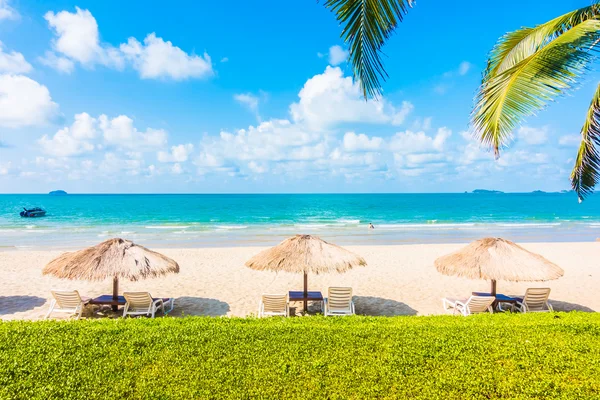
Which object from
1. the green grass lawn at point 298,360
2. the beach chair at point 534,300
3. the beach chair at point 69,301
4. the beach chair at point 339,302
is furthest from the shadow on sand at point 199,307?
the beach chair at point 534,300

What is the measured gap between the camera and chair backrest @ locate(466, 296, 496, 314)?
305 inches

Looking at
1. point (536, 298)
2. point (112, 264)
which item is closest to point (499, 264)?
point (536, 298)

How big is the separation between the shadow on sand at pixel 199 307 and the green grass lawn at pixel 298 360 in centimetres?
383

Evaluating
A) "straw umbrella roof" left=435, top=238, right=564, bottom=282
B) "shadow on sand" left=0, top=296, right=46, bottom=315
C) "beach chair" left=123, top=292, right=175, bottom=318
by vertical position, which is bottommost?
"shadow on sand" left=0, top=296, right=46, bottom=315

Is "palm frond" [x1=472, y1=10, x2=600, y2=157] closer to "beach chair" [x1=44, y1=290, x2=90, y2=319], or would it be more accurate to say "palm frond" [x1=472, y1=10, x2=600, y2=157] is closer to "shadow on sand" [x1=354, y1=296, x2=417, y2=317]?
"shadow on sand" [x1=354, y1=296, x2=417, y2=317]

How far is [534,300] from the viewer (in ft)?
26.9

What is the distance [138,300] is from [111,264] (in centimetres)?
97

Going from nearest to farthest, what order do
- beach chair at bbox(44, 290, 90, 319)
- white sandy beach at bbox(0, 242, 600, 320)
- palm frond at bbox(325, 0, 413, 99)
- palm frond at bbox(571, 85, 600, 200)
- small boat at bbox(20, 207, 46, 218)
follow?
palm frond at bbox(325, 0, 413, 99) < palm frond at bbox(571, 85, 600, 200) < beach chair at bbox(44, 290, 90, 319) < white sandy beach at bbox(0, 242, 600, 320) < small boat at bbox(20, 207, 46, 218)

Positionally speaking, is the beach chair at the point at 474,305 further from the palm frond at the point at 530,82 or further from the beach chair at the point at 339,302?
the palm frond at the point at 530,82

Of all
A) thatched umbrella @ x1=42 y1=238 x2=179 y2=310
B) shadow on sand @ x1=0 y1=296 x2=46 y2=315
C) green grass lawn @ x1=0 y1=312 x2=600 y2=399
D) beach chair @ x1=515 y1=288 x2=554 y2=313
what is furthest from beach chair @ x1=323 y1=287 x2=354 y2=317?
shadow on sand @ x1=0 y1=296 x2=46 y2=315

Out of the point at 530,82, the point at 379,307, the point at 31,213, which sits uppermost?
the point at 530,82

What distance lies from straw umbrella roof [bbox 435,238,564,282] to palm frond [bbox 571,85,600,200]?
3.09 metres

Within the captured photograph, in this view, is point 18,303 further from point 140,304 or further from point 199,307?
point 199,307

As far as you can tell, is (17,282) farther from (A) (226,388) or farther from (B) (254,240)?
(B) (254,240)
